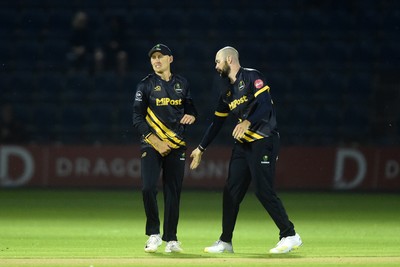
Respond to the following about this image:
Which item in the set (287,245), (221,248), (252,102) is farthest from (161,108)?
(287,245)

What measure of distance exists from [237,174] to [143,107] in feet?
3.47

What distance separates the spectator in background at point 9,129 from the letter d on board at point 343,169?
5.66m

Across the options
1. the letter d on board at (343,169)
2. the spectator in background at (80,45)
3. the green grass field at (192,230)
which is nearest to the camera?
the green grass field at (192,230)

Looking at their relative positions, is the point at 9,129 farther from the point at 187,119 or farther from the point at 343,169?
the point at 187,119

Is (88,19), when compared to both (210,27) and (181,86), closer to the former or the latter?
(210,27)

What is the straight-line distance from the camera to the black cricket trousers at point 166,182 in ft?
29.8

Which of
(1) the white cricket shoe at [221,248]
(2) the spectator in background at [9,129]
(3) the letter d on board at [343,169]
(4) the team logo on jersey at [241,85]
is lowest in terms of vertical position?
(3) the letter d on board at [343,169]

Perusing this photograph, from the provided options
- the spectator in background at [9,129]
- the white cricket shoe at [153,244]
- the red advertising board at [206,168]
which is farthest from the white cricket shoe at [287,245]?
the spectator in background at [9,129]

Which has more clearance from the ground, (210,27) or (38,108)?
(210,27)

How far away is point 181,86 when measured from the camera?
361 inches

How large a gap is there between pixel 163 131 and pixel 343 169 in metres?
8.96

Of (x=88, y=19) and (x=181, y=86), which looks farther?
(x=88, y=19)

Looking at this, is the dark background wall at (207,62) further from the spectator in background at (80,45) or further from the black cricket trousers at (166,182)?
the black cricket trousers at (166,182)

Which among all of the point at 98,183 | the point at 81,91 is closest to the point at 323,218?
the point at 98,183
